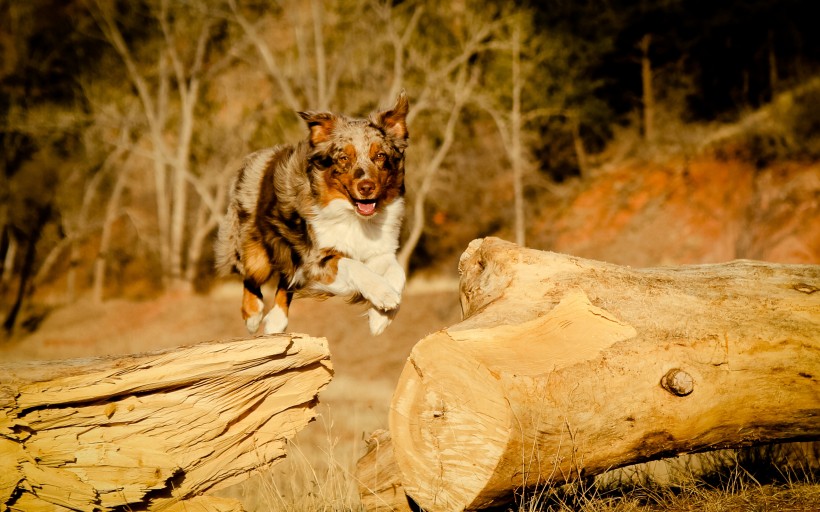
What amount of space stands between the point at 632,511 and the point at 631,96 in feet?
88.4

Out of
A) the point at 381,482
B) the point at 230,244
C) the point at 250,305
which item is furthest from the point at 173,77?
the point at 381,482

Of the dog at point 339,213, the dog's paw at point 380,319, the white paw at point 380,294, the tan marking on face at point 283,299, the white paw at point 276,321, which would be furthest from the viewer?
the tan marking on face at point 283,299

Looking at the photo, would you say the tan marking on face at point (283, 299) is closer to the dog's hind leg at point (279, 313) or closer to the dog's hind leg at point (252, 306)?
the dog's hind leg at point (279, 313)

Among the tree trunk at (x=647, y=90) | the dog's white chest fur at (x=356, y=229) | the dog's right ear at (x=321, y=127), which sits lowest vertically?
the dog's white chest fur at (x=356, y=229)

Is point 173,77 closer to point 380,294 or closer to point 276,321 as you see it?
point 276,321

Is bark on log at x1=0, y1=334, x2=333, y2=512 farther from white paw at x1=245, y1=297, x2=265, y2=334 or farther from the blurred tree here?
the blurred tree

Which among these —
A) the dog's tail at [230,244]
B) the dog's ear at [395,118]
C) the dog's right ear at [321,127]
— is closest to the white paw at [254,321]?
the dog's tail at [230,244]

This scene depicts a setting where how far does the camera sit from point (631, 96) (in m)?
28.8

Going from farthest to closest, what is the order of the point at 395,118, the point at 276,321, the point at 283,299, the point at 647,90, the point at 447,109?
1. the point at 647,90
2. the point at 447,109
3. the point at 283,299
4. the point at 276,321
5. the point at 395,118

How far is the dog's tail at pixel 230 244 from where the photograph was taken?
7004 mm

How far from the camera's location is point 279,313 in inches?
257

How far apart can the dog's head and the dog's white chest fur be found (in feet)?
0.24

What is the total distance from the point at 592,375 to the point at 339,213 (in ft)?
9.52

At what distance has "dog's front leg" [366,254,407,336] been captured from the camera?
556 cm
